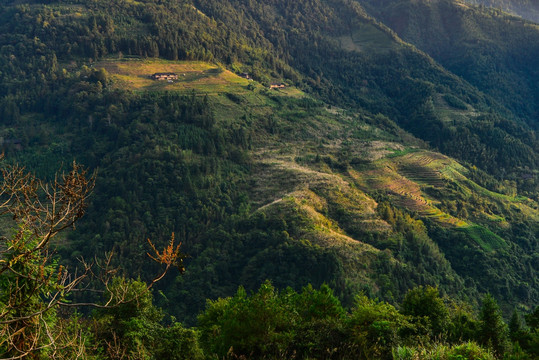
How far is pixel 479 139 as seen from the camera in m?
148

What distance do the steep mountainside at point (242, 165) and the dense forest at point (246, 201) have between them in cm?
47

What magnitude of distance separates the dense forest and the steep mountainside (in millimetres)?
472

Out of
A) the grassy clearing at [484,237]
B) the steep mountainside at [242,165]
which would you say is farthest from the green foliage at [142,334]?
the grassy clearing at [484,237]

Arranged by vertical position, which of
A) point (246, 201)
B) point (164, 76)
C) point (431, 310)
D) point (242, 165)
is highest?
point (164, 76)

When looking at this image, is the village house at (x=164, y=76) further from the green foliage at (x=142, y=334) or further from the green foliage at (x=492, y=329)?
the green foliage at (x=492, y=329)

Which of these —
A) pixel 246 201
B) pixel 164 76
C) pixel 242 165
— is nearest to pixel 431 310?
pixel 246 201

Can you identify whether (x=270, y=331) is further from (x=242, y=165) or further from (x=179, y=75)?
(x=179, y=75)

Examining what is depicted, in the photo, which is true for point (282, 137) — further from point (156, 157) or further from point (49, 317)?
point (49, 317)

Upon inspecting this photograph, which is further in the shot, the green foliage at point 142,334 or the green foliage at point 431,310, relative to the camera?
the green foliage at point 431,310

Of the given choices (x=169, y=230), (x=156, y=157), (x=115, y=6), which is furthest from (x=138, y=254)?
(x=115, y=6)

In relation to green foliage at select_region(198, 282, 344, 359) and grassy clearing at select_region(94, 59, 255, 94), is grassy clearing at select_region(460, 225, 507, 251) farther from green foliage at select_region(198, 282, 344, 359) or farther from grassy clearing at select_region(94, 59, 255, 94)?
grassy clearing at select_region(94, 59, 255, 94)

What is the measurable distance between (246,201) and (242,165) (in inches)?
565

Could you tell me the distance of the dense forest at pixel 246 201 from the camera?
3259 centimetres

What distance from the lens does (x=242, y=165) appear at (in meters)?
102
